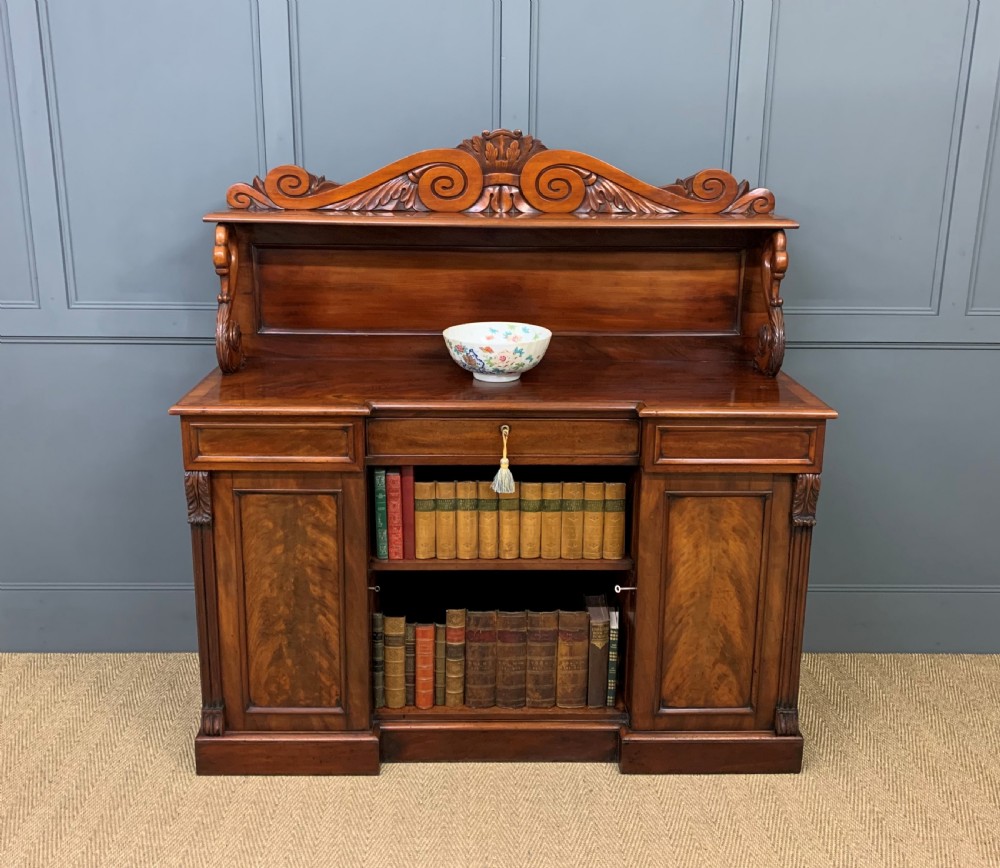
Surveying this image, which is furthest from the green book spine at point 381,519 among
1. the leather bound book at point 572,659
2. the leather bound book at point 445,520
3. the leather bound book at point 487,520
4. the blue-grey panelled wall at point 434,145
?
the blue-grey panelled wall at point 434,145

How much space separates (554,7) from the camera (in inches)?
97.8

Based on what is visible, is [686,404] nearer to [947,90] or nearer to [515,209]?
[515,209]

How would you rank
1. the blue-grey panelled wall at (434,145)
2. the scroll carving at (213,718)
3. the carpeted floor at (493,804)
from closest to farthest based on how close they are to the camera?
the carpeted floor at (493,804), the scroll carving at (213,718), the blue-grey panelled wall at (434,145)

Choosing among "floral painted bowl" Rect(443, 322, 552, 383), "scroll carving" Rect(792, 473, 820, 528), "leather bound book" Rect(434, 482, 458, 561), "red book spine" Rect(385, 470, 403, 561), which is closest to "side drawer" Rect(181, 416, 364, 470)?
"red book spine" Rect(385, 470, 403, 561)

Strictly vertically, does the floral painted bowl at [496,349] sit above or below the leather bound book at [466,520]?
above

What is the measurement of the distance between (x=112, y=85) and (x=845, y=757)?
8.22 ft

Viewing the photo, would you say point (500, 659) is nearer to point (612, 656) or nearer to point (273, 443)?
point (612, 656)

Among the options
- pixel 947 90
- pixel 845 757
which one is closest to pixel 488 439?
pixel 845 757

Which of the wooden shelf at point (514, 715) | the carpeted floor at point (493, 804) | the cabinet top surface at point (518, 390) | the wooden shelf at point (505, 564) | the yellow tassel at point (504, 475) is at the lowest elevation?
the carpeted floor at point (493, 804)

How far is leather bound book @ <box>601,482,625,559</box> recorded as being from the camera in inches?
90.2

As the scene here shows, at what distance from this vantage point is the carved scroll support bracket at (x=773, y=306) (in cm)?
236

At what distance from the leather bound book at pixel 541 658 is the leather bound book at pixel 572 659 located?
0.05ft

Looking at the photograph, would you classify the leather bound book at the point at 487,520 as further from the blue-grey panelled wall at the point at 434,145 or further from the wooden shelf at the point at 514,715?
the blue-grey panelled wall at the point at 434,145

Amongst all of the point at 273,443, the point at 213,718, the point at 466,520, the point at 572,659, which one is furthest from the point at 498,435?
the point at 213,718
